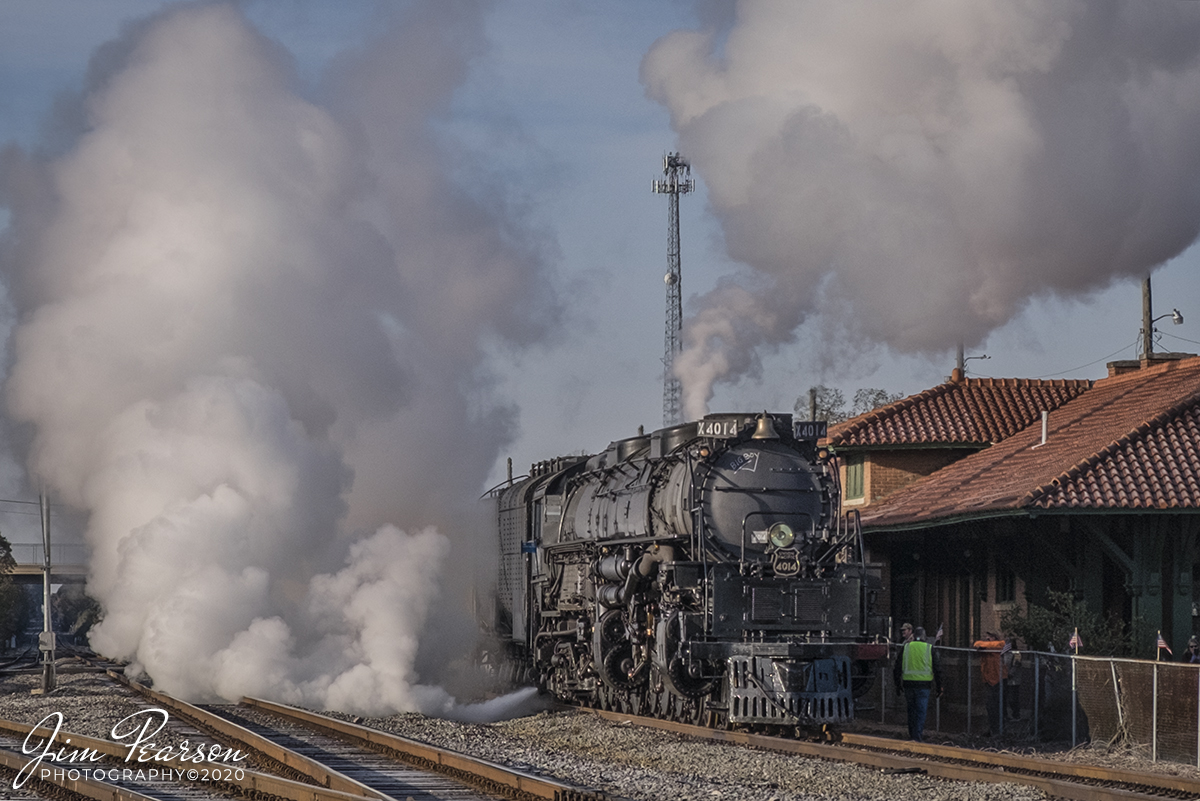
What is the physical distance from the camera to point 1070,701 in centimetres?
1966

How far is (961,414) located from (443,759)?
23.9 m

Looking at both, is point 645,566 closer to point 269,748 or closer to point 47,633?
point 269,748

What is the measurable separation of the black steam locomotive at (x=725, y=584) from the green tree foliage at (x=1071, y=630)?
4838mm

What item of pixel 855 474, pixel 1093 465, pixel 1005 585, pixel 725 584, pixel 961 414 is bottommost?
pixel 1005 585

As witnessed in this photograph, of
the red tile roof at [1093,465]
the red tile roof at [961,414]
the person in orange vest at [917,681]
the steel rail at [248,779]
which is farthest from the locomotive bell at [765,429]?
the red tile roof at [961,414]

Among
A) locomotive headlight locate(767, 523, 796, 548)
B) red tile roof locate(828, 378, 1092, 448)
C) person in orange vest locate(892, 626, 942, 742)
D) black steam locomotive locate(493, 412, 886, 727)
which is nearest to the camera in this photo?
black steam locomotive locate(493, 412, 886, 727)

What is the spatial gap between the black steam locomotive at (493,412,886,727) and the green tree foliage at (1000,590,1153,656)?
484cm

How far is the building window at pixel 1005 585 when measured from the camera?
92.3 ft

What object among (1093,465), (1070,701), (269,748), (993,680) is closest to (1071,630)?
(993,680)

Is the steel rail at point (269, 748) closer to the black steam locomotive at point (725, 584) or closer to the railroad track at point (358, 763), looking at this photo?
the railroad track at point (358, 763)

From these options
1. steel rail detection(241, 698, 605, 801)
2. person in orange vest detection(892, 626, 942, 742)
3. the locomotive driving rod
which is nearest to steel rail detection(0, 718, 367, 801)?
steel rail detection(241, 698, 605, 801)

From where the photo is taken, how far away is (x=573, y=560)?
2328 cm

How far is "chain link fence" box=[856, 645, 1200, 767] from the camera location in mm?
17453

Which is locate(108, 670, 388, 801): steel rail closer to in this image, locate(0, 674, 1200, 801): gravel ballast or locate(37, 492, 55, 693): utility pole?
locate(0, 674, 1200, 801): gravel ballast
